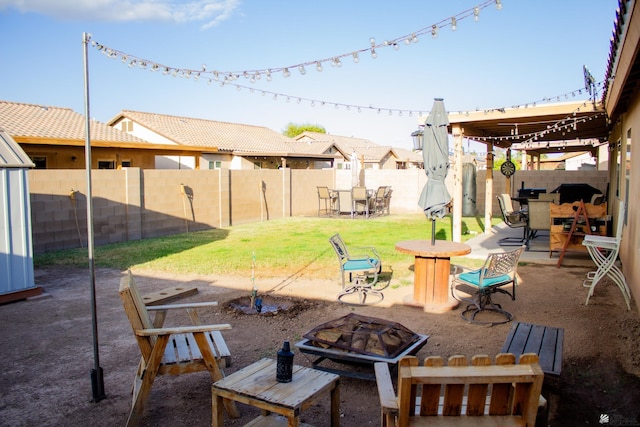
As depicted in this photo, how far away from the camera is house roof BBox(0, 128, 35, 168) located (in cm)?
658

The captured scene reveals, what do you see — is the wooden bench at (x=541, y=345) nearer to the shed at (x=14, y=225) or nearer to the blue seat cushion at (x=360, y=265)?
the blue seat cushion at (x=360, y=265)

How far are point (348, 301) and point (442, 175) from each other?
6.63 ft

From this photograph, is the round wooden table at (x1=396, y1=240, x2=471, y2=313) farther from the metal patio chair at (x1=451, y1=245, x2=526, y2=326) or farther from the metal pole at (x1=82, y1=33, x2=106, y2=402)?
the metal pole at (x1=82, y1=33, x2=106, y2=402)

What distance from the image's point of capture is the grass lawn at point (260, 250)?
8.90m

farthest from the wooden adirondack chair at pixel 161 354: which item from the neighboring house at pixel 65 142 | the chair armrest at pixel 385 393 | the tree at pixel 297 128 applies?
the tree at pixel 297 128

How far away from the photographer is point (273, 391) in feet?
9.92

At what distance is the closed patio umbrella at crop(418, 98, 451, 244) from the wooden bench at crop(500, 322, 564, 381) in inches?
109

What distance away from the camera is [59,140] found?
15211 mm

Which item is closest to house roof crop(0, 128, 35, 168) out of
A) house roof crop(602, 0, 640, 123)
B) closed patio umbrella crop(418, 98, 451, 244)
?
closed patio umbrella crop(418, 98, 451, 244)

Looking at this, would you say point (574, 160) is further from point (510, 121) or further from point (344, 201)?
point (510, 121)

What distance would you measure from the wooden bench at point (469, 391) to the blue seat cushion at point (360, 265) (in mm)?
4266

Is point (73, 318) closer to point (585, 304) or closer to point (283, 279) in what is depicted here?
point (283, 279)

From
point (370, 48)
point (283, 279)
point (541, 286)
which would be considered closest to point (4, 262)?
point (283, 279)

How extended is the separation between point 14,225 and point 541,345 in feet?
20.6
